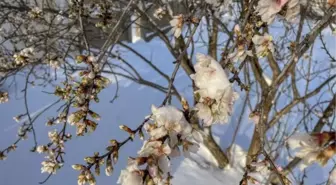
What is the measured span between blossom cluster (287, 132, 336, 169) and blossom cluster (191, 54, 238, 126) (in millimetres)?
167

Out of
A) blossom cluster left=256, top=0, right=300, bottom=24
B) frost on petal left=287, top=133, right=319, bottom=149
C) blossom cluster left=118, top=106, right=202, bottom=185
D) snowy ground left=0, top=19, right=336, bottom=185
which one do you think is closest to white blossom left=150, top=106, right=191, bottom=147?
blossom cluster left=118, top=106, right=202, bottom=185

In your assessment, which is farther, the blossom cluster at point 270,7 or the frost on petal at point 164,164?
the blossom cluster at point 270,7

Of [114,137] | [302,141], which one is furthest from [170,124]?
[114,137]

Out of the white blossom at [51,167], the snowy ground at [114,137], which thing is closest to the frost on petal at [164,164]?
the white blossom at [51,167]

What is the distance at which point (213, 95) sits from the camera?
0.67m

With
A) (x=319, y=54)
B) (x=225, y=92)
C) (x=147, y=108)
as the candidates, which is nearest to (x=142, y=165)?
(x=225, y=92)

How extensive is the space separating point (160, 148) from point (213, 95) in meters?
0.14

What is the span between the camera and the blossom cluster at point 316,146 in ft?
1.69

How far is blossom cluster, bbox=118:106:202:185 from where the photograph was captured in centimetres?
59

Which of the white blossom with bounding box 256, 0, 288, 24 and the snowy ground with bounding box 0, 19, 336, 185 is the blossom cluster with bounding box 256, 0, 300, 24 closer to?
the white blossom with bounding box 256, 0, 288, 24

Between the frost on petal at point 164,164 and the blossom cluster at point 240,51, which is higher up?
the blossom cluster at point 240,51

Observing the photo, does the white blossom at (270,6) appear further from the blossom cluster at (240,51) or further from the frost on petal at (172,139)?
the frost on petal at (172,139)

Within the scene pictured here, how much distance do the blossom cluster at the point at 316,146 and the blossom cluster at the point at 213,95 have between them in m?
0.17

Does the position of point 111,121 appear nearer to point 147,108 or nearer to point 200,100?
point 147,108
